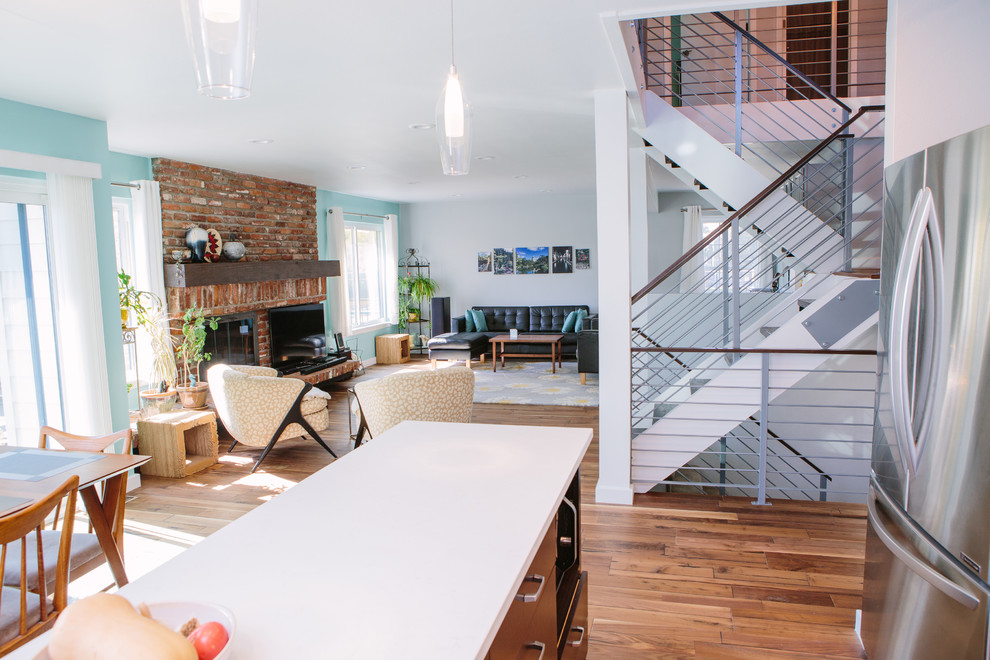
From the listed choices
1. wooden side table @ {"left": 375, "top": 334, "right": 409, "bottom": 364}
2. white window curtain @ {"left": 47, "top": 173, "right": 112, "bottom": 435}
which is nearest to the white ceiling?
white window curtain @ {"left": 47, "top": 173, "right": 112, "bottom": 435}

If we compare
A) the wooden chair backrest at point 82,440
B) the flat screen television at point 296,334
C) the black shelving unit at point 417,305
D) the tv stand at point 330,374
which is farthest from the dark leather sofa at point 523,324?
the wooden chair backrest at point 82,440

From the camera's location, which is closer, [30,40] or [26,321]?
[30,40]

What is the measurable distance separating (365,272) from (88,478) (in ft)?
26.2

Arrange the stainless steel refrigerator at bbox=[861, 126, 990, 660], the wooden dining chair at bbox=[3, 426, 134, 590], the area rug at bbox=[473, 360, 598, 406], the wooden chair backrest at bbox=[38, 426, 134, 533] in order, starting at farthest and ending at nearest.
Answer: the area rug at bbox=[473, 360, 598, 406] → the wooden chair backrest at bbox=[38, 426, 134, 533] → the wooden dining chair at bbox=[3, 426, 134, 590] → the stainless steel refrigerator at bbox=[861, 126, 990, 660]

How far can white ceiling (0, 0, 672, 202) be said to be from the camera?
258cm

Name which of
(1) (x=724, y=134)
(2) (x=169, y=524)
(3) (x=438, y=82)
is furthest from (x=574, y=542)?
(1) (x=724, y=134)

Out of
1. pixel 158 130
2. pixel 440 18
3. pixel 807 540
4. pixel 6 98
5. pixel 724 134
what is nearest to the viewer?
pixel 440 18

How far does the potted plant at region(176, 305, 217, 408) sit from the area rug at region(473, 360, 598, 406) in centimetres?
269

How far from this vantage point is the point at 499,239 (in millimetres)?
10828

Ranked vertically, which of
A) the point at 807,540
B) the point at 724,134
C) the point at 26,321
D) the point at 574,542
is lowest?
the point at 807,540

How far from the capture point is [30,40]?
2.78 metres

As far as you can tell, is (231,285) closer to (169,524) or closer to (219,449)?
(219,449)

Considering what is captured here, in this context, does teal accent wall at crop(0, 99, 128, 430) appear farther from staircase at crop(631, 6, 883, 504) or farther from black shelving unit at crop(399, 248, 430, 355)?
black shelving unit at crop(399, 248, 430, 355)

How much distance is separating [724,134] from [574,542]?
382 cm
